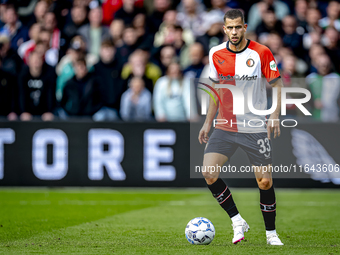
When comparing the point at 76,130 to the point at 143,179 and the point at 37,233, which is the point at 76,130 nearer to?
the point at 143,179

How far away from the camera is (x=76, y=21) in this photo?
12.2m

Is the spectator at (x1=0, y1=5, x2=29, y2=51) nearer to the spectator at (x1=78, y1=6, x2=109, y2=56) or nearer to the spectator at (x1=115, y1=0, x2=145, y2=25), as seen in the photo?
the spectator at (x1=78, y1=6, x2=109, y2=56)

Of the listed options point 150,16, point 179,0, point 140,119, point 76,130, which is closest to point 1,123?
point 76,130

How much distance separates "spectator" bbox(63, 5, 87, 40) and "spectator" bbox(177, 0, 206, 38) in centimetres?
209

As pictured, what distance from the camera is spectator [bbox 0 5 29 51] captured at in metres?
12.5

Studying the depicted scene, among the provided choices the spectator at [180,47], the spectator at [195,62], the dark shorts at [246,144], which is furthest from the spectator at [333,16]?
the dark shorts at [246,144]

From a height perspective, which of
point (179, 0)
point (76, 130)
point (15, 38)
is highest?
point (179, 0)

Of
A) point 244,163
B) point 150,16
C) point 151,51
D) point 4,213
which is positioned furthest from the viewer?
point 150,16

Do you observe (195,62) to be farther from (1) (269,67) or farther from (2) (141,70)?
(1) (269,67)

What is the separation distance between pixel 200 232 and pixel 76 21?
786 cm

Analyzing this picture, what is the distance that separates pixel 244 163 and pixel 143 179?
6.36ft

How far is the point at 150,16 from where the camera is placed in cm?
1248

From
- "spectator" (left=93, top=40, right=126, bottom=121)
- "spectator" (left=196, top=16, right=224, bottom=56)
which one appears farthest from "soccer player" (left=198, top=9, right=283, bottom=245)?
"spectator" (left=196, top=16, right=224, bottom=56)

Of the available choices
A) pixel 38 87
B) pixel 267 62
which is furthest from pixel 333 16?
pixel 267 62
